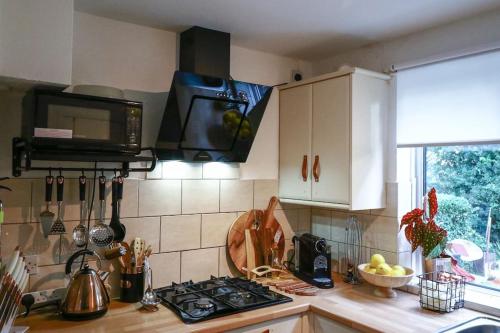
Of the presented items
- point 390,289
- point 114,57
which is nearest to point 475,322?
point 390,289

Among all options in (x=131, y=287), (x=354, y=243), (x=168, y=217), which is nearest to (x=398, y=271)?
(x=354, y=243)

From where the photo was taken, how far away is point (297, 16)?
1.91 metres

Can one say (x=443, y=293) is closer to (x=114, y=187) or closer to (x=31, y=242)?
(x=114, y=187)

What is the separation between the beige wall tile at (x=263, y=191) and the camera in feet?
7.97

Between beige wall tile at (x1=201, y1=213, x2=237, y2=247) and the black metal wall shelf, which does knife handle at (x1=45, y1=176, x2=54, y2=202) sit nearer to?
the black metal wall shelf

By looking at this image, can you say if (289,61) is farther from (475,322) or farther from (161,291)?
(475,322)

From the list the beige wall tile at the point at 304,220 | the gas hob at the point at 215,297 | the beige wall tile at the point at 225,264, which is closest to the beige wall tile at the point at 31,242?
the gas hob at the point at 215,297

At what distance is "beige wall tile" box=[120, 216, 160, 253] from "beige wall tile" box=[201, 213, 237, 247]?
0.27 metres

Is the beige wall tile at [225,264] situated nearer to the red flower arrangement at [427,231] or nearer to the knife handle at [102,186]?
the knife handle at [102,186]

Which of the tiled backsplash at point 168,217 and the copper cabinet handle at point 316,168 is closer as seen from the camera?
the tiled backsplash at point 168,217

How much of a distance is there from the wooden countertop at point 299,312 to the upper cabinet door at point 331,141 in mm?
536

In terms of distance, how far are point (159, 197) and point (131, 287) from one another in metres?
0.46

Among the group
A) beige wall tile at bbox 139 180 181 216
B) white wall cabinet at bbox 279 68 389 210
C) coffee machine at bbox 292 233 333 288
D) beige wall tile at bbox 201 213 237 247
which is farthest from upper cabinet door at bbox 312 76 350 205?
beige wall tile at bbox 139 180 181 216

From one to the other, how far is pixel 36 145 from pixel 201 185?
92 cm
